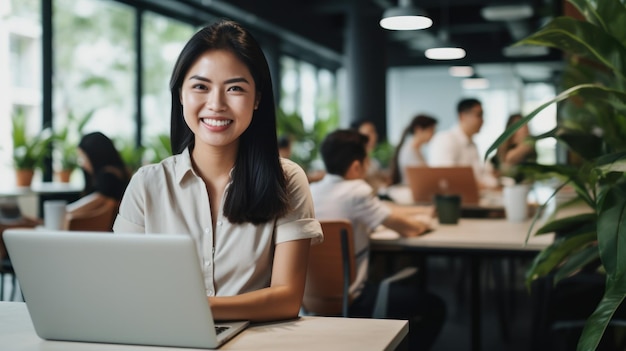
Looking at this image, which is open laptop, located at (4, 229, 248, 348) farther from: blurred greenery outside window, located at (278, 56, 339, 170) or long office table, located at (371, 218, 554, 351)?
blurred greenery outside window, located at (278, 56, 339, 170)

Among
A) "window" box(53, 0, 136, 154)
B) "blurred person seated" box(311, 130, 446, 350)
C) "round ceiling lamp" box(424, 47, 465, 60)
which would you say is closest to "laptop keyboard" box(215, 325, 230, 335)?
"blurred person seated" box(311, 130, 446, 350)

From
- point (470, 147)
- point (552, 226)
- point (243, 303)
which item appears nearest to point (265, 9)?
point (470, 147)

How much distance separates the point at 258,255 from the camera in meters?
1.73

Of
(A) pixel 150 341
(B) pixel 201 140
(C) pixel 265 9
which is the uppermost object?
(C) pixel 265 9

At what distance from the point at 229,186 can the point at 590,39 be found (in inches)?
38.7

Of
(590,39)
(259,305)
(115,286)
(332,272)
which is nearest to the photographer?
(115,286)

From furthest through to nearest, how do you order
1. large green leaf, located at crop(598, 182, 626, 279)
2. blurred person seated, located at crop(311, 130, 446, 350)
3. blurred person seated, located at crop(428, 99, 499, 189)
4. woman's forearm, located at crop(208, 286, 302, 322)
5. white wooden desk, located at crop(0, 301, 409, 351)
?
blurred person seated, located at crop(428, 99, 499, 189) < blurred person seated, located at crop(311, 130, 446, 350) < large green leaf, located at crop(598, 182, 626, 279) < woman's forearm, located at crop(208, 286, 302, 322) < white wooden desk, located at crop(0, 301, 409, 351)

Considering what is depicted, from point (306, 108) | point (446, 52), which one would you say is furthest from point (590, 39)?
point (306, 108)

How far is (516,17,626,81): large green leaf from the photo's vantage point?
1.86 meters

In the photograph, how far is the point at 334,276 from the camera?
2793mm

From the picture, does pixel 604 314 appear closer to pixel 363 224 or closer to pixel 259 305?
pixel 259 305

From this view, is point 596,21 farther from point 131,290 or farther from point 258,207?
point 131,290

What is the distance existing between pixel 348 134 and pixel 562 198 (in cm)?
139

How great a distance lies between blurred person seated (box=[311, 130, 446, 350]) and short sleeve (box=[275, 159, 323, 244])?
47.0 inches
